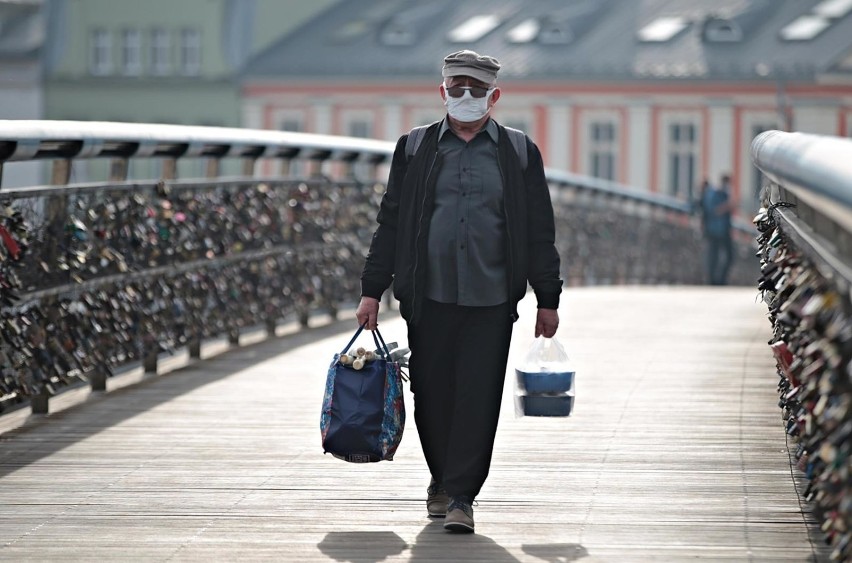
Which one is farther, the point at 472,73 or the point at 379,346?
the point at 379,346

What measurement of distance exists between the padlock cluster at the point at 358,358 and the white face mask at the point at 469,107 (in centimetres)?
86

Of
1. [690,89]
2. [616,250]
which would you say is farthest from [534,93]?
[616,250]

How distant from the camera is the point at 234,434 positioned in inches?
358

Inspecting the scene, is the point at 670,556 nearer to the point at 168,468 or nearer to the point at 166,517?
the point at 166,517

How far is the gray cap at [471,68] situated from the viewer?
6883mm

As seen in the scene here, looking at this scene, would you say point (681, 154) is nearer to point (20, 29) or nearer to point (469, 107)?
point (20, 29)

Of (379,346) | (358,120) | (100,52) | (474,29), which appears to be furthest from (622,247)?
(100,52)

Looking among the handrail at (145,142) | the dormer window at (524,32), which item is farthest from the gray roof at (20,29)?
the handrail at (145,142)

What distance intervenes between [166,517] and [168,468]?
1.12 metres

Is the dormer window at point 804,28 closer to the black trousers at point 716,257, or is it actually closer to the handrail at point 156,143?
the black trousers at point 716,257

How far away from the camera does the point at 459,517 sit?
667cm

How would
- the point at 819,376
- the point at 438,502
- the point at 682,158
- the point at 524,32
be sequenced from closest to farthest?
the point at 819,376
the point at 438,502
the point at 682,158
the point at 524,32

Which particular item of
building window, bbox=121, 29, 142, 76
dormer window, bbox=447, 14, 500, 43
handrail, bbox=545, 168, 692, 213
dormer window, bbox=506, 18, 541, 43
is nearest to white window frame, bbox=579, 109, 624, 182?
dormer window, bbox=506, 18, 541, 43

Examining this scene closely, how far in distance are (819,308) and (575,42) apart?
187ft
